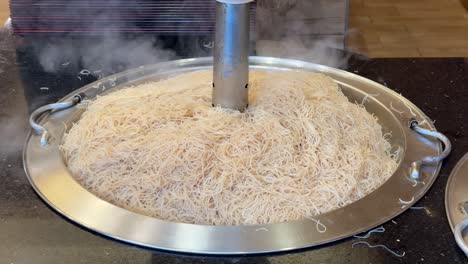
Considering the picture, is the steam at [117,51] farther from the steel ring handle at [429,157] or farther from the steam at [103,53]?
the steel ring handle at [429,157]

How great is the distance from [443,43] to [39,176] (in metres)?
3.05

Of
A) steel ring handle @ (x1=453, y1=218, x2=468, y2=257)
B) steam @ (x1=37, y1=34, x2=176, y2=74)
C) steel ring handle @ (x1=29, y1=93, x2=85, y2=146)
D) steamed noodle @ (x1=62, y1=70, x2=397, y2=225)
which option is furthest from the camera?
steam @ (x1=37, y1=34, x2=176, y2=74)

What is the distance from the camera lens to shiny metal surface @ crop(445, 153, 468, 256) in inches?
37.8

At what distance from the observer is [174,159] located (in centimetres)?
112

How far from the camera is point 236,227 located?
3.19 ft

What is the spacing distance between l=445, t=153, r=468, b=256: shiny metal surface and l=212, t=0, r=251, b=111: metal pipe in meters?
0.46

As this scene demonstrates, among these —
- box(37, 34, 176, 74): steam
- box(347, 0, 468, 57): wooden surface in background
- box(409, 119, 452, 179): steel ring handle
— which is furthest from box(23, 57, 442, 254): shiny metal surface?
box(347, 0, 468, 57): wooden surface in background

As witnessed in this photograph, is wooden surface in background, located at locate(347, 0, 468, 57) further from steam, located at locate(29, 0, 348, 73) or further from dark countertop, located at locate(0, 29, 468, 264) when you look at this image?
dark countertop, located at locate(0, 29, 468, 264)

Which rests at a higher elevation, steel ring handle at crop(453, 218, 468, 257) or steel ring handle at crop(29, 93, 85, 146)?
steel ring handle at crop(29, 93, 85, 146)

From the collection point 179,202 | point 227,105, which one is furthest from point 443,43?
point 179,202

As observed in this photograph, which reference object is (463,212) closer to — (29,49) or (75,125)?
(75,125)

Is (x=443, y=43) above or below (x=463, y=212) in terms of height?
below

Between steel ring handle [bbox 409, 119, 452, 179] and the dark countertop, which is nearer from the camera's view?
the dark countertop

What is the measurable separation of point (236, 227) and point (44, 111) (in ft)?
2.00
